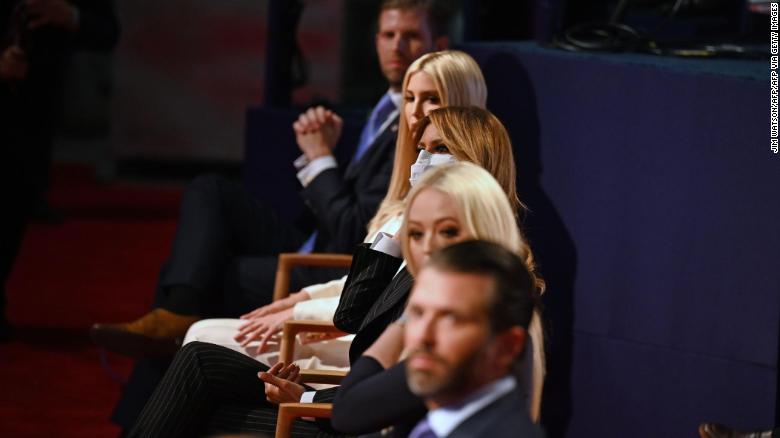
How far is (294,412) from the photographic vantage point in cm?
270

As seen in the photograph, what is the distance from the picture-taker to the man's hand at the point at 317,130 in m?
4.23

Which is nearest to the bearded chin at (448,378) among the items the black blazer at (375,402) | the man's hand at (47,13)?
the black blazer at (375,402)

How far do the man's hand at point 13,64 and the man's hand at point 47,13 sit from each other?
0.49 feet

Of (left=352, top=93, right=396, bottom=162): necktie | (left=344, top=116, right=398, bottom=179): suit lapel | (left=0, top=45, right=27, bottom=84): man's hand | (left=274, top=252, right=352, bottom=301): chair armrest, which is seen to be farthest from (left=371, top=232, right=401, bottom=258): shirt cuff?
(left=0, top=45, right=27, bottom=84): man's hand

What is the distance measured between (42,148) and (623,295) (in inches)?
94.9

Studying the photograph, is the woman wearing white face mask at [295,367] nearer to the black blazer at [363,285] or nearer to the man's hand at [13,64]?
the black blazer at [363,285]

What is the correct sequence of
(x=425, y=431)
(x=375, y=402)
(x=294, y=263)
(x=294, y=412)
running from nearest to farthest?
(x=425, y=431) → (x=375, y=402) → (x=294, y=412) → (x=294, y=263)

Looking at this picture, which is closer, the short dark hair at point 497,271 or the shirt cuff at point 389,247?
the short dark hair at point 497,271

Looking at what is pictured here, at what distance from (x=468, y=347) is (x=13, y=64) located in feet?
11.5

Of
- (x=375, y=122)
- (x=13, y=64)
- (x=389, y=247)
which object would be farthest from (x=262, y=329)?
(x=13, y=64)

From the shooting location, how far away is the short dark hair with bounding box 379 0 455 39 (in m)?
4.31

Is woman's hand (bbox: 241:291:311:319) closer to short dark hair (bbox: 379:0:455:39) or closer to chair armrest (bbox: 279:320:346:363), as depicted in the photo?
chair armrest (bbox: 279:320:346:363)

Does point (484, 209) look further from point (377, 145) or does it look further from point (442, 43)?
point (442, 43)

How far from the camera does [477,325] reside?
181 centimetres
